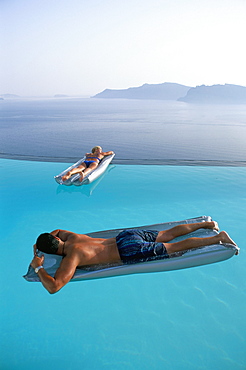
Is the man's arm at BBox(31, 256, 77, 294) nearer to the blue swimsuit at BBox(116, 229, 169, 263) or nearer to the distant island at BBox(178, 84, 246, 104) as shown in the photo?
the blue swimsuit at BBox(116, 229, 169, 263)

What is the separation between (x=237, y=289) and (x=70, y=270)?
1.40 meters

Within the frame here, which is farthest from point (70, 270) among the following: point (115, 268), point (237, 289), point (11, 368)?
point (237, 289)

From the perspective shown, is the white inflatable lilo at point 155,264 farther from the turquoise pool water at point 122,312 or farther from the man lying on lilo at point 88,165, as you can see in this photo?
the man lying on lilo at point 88,165

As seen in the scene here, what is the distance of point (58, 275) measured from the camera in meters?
2.45

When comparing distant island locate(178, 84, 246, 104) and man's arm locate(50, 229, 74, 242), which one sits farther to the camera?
distant island locate(178, 84, 246, 104)

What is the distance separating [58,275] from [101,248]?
454 millimetres

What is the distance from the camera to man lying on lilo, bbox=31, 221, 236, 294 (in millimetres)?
2498

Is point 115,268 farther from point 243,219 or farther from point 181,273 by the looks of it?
point 243,219

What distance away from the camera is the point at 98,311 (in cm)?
255

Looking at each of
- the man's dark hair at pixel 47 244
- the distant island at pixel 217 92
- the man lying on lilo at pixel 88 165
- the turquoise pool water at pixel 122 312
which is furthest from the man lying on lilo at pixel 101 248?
the distant island at pixel 217 92

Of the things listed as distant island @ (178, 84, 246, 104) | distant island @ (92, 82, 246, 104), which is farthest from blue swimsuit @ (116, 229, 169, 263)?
distant island @ (178, 84, 246, 104)

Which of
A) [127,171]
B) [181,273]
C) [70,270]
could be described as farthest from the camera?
[127,171]

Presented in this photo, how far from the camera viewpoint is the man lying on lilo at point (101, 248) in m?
2.50

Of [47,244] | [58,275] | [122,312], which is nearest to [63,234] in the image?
[47,244]
